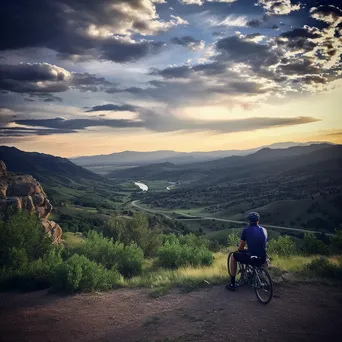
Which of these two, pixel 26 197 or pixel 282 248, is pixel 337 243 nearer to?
pixel 282 248

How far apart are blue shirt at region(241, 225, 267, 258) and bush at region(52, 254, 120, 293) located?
508cm

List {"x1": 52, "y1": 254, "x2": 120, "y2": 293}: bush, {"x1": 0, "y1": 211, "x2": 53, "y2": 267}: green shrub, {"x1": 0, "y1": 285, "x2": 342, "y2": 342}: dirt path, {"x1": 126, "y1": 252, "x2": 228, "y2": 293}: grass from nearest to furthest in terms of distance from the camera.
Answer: {"x1": 0, "y1": 285, "x2": 342, "y2": 342}: dirt path, {"x1": 52, "y1": 254, "x2": 120, "y2": 293}: bush, {"x1": 126, "y1": 252, "x2": 228, "y2": 293}: grass, {"x1": 0, "y1": 211, "x2": 53, "y2": 267}: green shrub

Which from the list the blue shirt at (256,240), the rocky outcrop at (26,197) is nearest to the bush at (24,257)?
the blue shirt at (256,240)

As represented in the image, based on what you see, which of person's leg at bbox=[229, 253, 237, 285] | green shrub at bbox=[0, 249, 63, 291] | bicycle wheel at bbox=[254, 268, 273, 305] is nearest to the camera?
bicycle wheel at bbox=[254, 268, 273, 305]

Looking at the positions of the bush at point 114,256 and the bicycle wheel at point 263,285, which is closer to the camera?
the bicycle wheel at point 263,285

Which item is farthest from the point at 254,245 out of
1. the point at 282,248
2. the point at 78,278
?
the point at 282,248

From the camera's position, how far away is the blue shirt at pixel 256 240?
7945mm

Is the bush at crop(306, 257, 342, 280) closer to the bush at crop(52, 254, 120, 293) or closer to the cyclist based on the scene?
the cyclist

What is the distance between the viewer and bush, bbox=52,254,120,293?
370 inches

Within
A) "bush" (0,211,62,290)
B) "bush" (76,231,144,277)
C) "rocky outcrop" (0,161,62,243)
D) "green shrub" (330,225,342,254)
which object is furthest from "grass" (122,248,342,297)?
"rocky outcrop" (0,161,62,243)

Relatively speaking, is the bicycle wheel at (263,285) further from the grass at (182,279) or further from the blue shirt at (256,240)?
the grass at (182,279)

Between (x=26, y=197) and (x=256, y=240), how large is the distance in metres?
25.0

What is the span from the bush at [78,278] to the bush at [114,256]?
2292mm

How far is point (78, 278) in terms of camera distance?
9.40 meters
